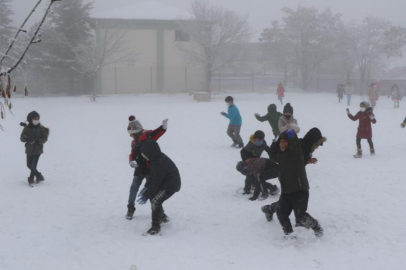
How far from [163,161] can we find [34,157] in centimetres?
439

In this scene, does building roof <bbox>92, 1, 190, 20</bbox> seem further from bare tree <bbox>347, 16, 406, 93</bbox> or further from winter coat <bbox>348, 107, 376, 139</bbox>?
winter coat <bbox>348, 107, 376, 139</bbox>

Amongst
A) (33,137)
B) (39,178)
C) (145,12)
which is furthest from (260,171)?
(145,12)

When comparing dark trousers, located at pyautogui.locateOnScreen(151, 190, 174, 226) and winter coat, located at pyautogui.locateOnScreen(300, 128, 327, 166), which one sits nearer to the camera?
winter coat, located at pyautogui.locateOnScreen(300, 128, 327, 166)

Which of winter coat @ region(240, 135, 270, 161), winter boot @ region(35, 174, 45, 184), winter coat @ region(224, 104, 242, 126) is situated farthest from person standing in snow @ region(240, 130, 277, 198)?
winter coat @ region(224, 104, 242, 126)

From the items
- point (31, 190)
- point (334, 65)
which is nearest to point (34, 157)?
point (31, 190)

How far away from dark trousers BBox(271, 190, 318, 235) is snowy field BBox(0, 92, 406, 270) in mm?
226

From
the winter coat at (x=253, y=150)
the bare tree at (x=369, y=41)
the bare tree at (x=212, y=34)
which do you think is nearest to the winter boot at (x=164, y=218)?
the winter coat at (x=253, y=150)

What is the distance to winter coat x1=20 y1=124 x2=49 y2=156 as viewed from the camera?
30.4ft

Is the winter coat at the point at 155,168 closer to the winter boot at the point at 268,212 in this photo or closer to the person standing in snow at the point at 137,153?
the person standing in snow at the point at 137,153

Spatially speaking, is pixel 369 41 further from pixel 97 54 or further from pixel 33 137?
pixel 33 137

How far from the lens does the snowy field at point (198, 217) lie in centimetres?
571

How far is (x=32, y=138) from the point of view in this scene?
30.5 feet

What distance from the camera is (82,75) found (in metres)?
39.0

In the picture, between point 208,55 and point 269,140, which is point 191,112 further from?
point 208,55
